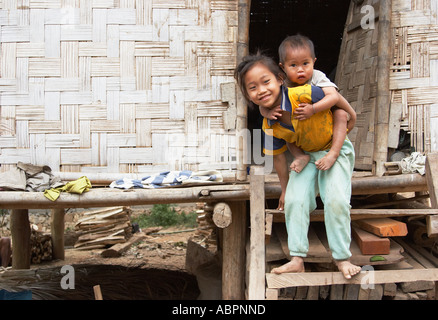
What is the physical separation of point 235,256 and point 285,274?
1253mm

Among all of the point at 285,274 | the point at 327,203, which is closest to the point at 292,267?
the point at 285,274

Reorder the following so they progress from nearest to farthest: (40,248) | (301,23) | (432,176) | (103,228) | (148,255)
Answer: (432,176) < (301,23) < (40,248) < (148,255) < (103,228)

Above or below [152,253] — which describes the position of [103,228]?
above

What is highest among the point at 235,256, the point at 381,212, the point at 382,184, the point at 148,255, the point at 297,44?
the point at 297,44

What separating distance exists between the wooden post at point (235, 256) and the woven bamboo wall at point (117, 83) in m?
0.60

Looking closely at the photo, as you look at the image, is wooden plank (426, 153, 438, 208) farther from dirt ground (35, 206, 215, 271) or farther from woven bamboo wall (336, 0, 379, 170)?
dirt ground (35, 206, 215, 271)

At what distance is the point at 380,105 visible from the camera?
3.53m

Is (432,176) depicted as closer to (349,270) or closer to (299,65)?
(349,270)

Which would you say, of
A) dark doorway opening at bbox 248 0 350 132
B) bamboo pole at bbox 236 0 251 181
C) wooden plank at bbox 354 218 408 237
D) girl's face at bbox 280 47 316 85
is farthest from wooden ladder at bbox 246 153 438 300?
dark doorway opening at bbox 248 0 350 132

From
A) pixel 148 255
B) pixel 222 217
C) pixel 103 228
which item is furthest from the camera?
pixel 103 228

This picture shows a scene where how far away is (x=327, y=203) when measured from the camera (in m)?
2.63

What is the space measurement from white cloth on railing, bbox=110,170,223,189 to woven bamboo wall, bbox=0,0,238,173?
9cm

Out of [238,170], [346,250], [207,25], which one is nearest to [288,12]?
[207,25]

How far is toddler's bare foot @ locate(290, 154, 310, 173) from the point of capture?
274cm
